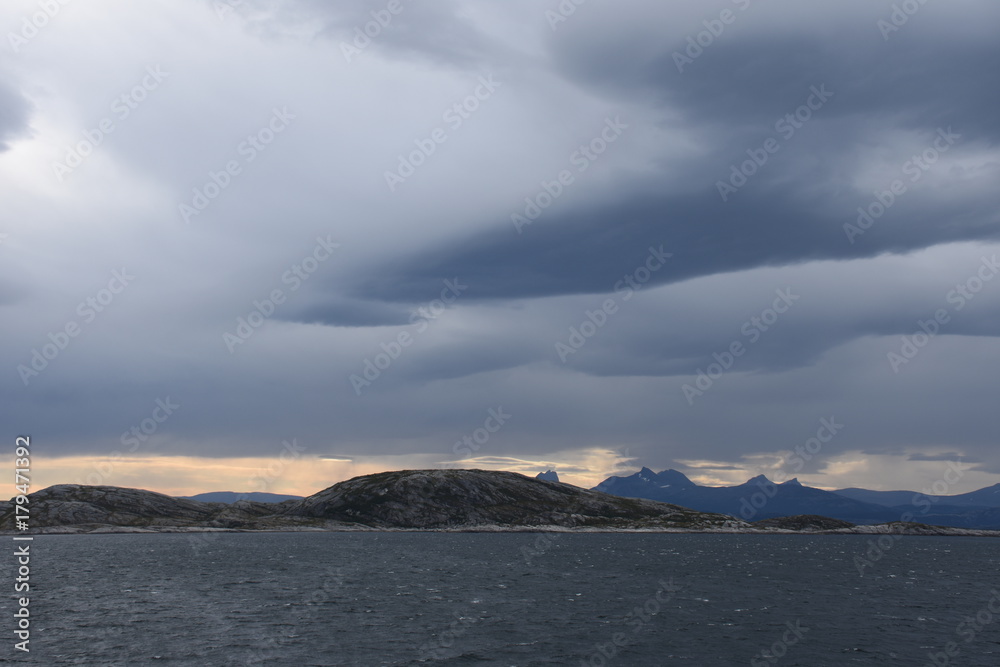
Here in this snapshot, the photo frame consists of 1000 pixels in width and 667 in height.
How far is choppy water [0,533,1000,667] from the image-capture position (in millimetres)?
66500

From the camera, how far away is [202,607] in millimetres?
94438

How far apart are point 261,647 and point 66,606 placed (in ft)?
143

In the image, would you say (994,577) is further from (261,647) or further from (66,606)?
(66,606)

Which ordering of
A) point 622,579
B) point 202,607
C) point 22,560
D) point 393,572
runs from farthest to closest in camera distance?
1. point 22,560
2. point 393,572
3. point 622,579
4. point 202,607

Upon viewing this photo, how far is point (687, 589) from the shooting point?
120375 millimetres

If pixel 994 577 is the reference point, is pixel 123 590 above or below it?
above

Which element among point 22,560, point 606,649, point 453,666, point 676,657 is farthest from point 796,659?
point 22,560

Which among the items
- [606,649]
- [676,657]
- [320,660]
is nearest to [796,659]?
[676,657]

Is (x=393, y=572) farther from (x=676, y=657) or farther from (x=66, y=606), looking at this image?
(x=676, y=657)

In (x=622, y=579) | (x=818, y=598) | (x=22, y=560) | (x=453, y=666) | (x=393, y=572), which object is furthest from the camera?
(x=22, y=560)

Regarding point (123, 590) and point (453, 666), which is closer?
point (453, 666)

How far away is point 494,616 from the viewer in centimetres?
8881

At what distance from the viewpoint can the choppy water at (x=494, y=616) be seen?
66.5 metres

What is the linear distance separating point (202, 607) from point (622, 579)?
75.2 m
